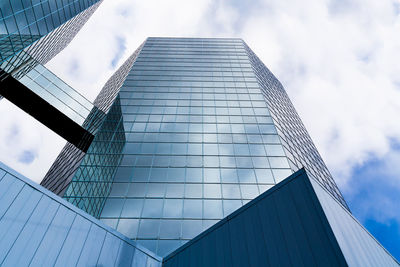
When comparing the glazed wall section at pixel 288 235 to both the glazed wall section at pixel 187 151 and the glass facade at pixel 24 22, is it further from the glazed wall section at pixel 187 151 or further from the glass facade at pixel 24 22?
the glass facade at pixel 24 22

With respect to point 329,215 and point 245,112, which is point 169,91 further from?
point 329,215

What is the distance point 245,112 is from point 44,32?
69.9ft

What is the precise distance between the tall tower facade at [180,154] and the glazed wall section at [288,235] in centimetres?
720

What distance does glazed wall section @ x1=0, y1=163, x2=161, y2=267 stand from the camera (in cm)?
536

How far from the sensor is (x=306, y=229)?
6098 millimetres

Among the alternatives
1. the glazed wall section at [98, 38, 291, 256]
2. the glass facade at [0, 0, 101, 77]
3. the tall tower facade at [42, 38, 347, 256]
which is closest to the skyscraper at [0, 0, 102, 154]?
the glass facade at [0, 0, 101, 77]

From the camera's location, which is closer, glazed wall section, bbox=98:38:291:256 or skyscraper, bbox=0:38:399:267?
skyscraper, bbox=0:38:399:267

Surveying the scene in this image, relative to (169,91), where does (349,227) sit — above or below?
below

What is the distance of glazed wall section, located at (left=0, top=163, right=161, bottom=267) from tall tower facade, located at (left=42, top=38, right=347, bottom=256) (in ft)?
24.1

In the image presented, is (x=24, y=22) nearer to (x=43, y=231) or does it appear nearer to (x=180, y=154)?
(x=180, y=154)

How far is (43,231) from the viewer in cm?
601

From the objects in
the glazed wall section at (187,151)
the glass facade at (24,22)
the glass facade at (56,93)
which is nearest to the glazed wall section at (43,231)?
the glazed wall section at (187,151)

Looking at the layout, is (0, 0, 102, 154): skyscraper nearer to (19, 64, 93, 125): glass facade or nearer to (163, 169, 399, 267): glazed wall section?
(19, 64, 93, 125): glass facade

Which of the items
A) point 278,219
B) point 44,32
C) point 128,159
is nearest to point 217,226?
point 278,219
